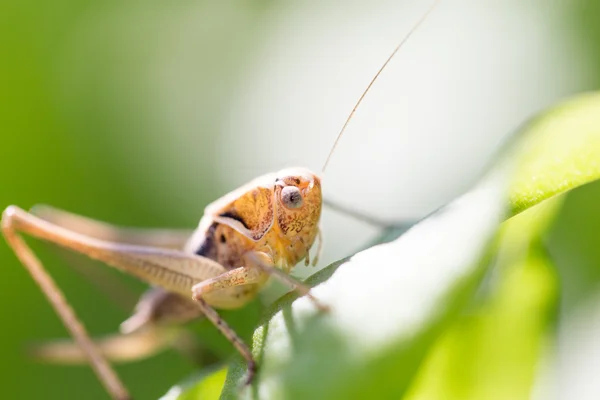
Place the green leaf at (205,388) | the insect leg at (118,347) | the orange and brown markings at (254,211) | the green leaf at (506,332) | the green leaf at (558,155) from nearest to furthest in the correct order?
the green leaf at (558,155)
the green leaf at (506,332)
the green leaf at (205,388)
the orange and brown markings at (254,211)
the insect leg at (118,347)

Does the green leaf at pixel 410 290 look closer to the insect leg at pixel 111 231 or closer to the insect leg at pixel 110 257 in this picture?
the insect leg at pixel 110 257

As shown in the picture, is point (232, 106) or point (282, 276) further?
point (232, 106)

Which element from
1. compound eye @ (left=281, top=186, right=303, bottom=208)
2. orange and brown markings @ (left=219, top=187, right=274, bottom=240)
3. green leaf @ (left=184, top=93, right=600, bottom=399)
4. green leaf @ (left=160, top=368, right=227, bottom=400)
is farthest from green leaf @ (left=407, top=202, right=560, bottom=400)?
orange and brown markings @ (left=219, top=187, right=274, bottom=240)

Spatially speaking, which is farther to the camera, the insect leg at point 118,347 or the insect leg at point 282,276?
the insect leg at point 118,347

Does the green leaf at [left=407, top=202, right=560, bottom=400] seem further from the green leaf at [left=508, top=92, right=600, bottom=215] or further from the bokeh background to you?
the bokeh background

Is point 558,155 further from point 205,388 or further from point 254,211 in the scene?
point 254,211

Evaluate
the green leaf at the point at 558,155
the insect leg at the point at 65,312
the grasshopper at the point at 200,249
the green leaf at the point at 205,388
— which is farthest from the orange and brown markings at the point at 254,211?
the green leaf at the point at 558,155

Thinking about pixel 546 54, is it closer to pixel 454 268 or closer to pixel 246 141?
pixel 246 141

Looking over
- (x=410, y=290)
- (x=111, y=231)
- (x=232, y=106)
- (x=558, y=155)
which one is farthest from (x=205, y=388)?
(x=232, y=106)
